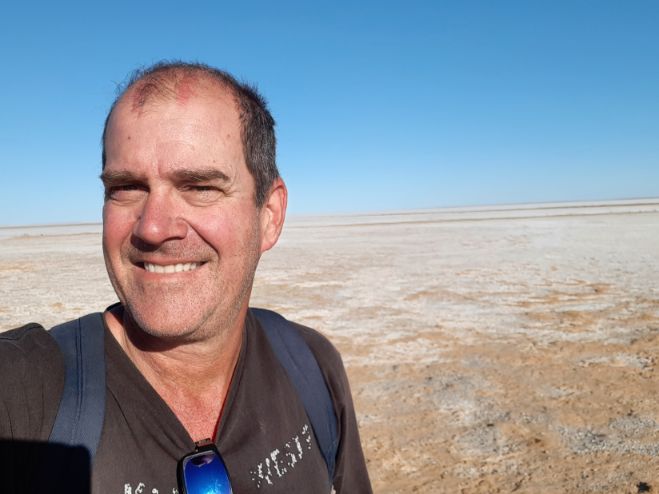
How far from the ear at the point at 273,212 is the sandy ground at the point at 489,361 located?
8.30 feet

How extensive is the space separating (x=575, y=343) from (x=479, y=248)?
13.7 m

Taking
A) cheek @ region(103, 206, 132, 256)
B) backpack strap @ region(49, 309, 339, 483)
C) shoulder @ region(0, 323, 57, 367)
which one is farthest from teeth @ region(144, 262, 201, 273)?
shoulder @ region(0, 323, 57, 367)

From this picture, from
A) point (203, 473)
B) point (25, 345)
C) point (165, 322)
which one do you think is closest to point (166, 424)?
point (203, 473)

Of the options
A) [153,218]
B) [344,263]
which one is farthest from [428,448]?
[344,263]

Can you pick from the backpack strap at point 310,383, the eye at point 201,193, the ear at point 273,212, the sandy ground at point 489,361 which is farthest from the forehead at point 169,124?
the sandy ground at point 489,361

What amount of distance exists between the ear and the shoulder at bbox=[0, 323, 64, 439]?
31.5 inches

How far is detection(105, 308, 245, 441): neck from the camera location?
1.53 meters

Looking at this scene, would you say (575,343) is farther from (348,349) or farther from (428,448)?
(428,448)

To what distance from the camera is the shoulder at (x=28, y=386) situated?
1153mm

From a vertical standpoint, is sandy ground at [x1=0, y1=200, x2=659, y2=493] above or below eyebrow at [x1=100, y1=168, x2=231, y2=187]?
below

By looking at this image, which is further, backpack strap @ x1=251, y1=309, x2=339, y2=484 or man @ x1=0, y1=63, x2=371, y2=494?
backpack strap @ x1=251, y1=309, x2=339, y2=484

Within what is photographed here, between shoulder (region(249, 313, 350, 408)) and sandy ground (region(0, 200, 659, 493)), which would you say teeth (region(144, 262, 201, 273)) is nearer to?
shoulder (region(249, 313, 350, 408))

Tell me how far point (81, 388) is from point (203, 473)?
40 centimetres

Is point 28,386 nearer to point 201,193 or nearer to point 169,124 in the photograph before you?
point 201,193
